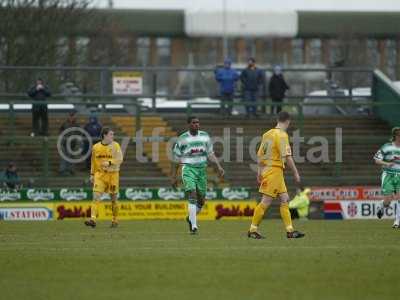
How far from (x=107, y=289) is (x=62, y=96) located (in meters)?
25.0

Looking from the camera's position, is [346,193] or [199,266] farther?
[346,193]

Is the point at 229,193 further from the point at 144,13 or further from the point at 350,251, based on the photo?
the point at 144,13

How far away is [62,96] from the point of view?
38031 mm

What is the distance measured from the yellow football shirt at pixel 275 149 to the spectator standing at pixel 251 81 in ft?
61.0

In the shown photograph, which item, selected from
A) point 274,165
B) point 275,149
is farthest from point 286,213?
point 275,149

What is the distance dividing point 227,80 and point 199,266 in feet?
76.5

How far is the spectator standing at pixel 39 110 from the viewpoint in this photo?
37125 mm

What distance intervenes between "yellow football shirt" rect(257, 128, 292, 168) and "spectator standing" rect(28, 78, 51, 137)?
1818 centimetres

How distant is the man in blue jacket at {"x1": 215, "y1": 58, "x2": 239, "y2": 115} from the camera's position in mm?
38250

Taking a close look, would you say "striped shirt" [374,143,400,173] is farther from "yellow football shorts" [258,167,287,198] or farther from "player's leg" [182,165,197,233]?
"yellow football shorts" [258,167,287,198]

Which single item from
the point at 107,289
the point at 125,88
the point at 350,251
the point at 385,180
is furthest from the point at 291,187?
the point at 107,289

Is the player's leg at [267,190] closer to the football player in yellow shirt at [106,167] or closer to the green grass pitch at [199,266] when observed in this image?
the green grass pitch at [199,266]

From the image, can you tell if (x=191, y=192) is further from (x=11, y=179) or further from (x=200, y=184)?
(x=11, y=179)

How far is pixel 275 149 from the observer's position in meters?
19.6
